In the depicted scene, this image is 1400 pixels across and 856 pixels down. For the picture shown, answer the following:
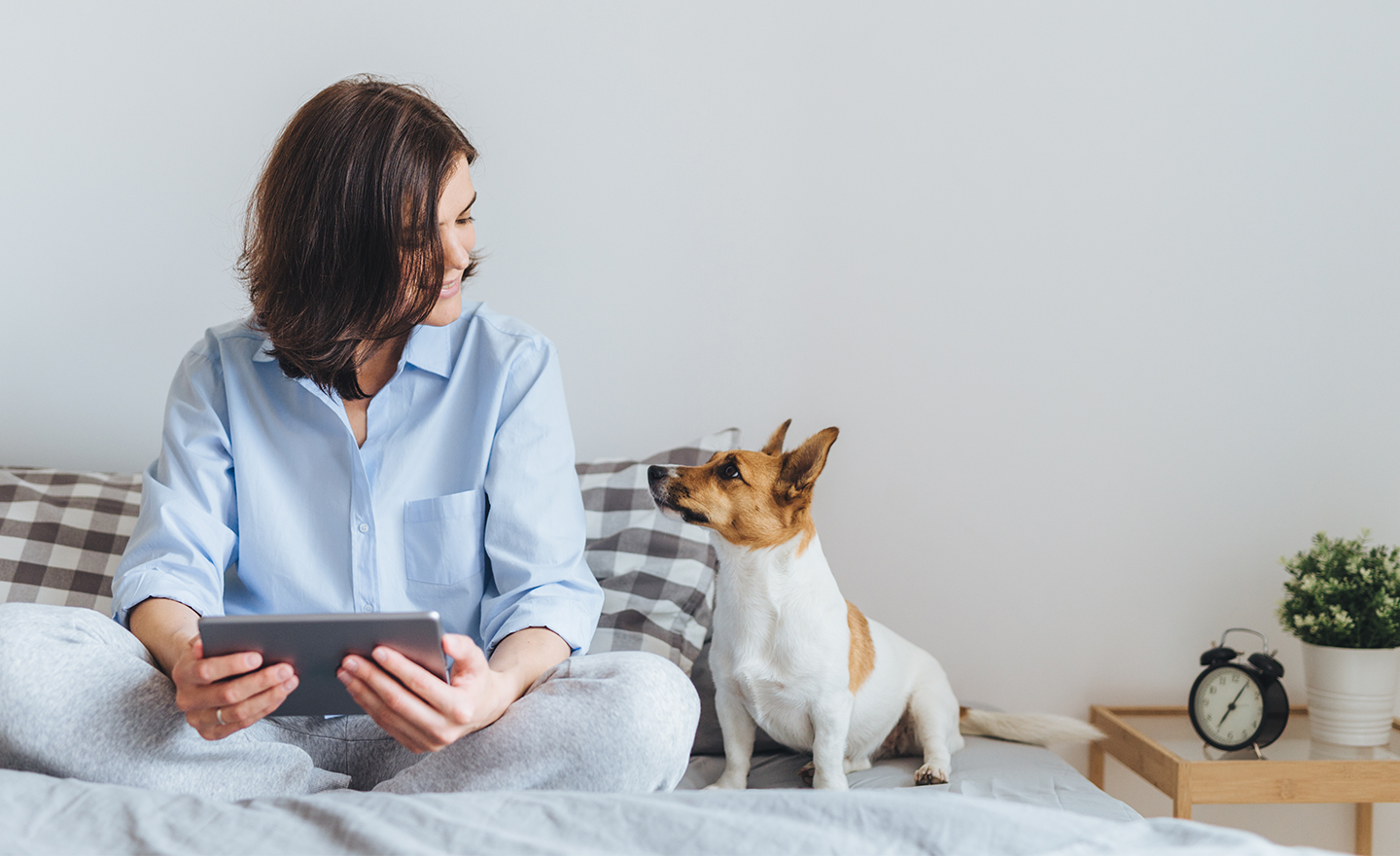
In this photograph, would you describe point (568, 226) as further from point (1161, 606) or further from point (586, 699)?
point (1161, 606)

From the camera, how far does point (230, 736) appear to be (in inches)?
32.9

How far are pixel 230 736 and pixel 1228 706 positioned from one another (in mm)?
1345

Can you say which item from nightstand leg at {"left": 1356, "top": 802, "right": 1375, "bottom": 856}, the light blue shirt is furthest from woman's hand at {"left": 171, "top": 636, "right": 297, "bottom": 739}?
nightstand leg at {"left": 1356, "top": 802, "right": 1375, "bottom": 856}

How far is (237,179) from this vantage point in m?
1.61

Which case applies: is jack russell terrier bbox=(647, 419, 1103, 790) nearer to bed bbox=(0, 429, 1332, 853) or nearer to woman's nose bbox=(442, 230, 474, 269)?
woman's nose bbox=(442, 230, 474, 269)

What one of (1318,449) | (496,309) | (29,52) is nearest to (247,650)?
(496,309)

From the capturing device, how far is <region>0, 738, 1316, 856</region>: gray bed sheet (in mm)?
536

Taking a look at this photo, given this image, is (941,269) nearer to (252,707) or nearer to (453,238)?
(453,238)

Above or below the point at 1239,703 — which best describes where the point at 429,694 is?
above

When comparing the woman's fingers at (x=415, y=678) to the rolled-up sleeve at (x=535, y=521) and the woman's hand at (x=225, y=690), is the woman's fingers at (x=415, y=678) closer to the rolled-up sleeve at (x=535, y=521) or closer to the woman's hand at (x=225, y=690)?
the woman's hand at (x=225, y=690)

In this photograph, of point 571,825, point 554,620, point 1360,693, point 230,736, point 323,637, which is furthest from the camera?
point 1360,693

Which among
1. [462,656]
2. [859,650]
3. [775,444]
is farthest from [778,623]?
[462,656]

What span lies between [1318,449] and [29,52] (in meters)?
2.34

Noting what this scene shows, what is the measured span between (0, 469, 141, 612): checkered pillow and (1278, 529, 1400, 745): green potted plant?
5.83 ft
